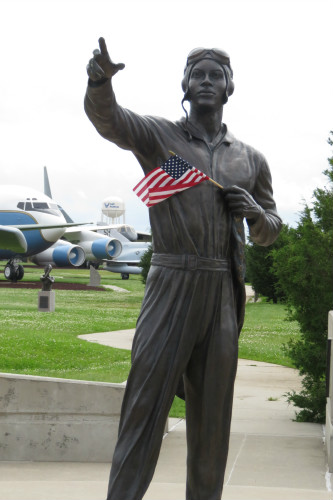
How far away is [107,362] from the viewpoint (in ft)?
38.0

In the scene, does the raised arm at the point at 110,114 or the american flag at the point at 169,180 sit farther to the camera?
the american flag at the point at 169,180

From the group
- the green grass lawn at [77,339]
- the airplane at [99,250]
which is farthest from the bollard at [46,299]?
the airplane at [99,250]

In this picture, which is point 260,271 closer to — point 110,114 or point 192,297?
point 192,297

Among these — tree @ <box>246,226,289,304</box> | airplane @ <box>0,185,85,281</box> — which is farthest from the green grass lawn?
airplane @ <box>0,185,85,281</box>

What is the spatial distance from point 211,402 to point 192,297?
0.45 metres

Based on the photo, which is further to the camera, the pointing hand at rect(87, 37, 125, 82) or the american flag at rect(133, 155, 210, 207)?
the american flag at rect(133, 155, 210, 207)

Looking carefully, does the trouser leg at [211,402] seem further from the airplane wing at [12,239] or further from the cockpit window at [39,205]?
the cockpit window at [39,205]

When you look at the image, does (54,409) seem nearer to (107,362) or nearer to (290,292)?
(290,292)

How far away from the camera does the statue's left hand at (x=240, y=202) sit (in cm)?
326

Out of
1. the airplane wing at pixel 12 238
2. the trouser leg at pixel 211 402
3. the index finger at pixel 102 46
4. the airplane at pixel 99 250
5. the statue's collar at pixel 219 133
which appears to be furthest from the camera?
the airplane at pixel 99 250

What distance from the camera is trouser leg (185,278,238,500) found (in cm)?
324

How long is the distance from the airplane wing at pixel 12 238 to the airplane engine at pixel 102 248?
10718 mm

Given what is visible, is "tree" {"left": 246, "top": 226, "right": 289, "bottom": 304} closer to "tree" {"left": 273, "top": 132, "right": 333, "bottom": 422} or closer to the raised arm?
"tree" {"left": 273, "top": 132, "right": 333, "bottom": 422}

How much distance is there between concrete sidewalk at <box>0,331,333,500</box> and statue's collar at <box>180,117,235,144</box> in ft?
7.55
